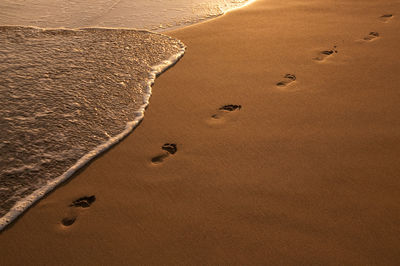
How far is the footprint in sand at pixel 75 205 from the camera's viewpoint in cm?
212

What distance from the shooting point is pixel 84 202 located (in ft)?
7.34

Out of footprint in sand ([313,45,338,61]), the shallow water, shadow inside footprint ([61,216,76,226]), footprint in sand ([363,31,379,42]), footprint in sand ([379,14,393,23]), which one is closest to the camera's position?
shadow inside footprint ([61,216,76,226])

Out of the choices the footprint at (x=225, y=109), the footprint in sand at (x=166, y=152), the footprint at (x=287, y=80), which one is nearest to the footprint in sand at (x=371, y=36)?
the footprint at (x=287, y=80)

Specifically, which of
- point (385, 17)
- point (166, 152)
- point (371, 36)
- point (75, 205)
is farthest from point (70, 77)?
point (385, 17)

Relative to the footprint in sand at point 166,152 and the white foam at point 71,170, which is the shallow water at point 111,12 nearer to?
the white foam at point 71,170

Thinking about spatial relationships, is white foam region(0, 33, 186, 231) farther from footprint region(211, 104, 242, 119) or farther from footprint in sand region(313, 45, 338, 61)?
footprint in sand region(313, 45, 338, 61)

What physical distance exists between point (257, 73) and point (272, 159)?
3.96 ft

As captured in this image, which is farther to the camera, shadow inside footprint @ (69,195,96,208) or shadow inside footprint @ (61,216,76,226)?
shadow inside footprint @ (69,195,96,208)

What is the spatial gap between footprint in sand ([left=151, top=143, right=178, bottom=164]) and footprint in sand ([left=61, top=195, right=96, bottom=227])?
1.61 ft

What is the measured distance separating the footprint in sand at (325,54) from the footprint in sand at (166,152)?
Answer: 180cm

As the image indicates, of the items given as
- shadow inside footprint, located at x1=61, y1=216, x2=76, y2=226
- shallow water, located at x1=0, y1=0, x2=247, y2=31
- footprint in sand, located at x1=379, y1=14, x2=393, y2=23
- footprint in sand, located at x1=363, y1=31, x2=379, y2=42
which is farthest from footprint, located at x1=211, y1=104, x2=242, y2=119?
footprint in sand, located at x1=379, y1=14, x2=393, y2=23

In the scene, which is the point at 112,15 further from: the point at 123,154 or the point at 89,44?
the point at 123,154

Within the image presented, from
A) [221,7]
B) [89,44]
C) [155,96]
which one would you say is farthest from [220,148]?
[221,7]

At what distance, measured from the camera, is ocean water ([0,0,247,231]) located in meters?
2.56
